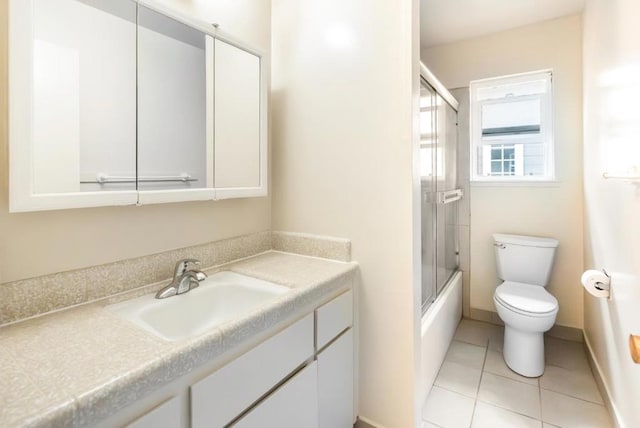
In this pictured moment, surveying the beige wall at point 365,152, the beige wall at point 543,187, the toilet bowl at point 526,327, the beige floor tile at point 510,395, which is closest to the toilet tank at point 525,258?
the beige wall at point 543,187

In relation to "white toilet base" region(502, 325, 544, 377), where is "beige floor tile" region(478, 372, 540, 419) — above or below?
below

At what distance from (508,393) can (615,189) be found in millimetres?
1268

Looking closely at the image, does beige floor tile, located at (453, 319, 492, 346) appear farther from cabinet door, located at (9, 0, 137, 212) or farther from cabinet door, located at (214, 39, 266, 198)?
cabinet door, located at (9, 0, 137, 212)

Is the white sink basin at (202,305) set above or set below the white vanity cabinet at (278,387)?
above

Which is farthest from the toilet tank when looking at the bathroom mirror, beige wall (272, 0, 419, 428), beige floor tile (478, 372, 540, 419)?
the bathroom mirror

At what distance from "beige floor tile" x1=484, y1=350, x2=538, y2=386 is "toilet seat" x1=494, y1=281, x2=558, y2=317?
42 cm

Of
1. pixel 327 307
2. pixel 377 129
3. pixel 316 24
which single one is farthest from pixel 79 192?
pixel 316 24

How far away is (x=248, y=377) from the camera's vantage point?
92 cm

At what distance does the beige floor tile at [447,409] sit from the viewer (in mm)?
1667

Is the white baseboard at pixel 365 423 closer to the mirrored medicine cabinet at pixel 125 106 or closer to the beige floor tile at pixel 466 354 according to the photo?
the beige floor tile at pixel 466 354

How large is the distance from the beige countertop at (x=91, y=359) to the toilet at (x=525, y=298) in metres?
1.67

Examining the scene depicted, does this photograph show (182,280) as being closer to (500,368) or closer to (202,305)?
(202,305)

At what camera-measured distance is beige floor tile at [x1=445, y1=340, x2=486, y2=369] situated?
86.5 inches

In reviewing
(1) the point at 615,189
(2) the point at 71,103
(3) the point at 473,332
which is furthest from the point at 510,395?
(2) the point at 71,103
